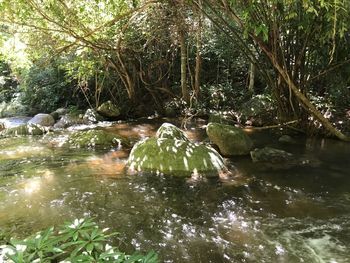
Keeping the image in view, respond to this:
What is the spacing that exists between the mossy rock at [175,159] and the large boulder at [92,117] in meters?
5.03

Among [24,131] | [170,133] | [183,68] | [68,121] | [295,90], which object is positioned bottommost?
[24,131]

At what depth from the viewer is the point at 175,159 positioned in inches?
216

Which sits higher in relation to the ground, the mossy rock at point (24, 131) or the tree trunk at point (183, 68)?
the tree trunk at point (183, 68)

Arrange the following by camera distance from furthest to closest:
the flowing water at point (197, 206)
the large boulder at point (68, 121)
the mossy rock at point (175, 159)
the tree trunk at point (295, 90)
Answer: the large boulder at point (68, 121) < the tree trunk at point (295, 90) < the mossy rock at point (175, 159) < the flowing water at point (197, 206)

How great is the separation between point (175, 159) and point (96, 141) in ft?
7.72

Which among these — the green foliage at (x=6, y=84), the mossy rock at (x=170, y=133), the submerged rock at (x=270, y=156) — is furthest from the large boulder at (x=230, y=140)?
the green foliage at (x=6, y=84)

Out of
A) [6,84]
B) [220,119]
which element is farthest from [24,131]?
[6,84]

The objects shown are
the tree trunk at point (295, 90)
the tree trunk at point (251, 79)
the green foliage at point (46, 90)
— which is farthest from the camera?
the green foliage at point (46, 90)

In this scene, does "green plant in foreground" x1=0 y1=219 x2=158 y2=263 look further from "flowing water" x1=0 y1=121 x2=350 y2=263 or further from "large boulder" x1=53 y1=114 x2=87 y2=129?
"large boulder" x1=53 y1=114 x2=87 y2=129

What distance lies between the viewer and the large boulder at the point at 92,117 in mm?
10547

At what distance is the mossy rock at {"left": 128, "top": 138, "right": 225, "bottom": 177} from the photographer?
17.7ft

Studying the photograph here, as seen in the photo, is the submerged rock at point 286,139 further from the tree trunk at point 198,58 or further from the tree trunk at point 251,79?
the tree trunk at point 251,79

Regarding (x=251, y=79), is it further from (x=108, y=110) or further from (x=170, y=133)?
(x=170, y=133)

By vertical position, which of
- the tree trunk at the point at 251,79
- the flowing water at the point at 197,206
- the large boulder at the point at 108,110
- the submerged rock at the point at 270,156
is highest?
the tree trunk at the point at 251,79
